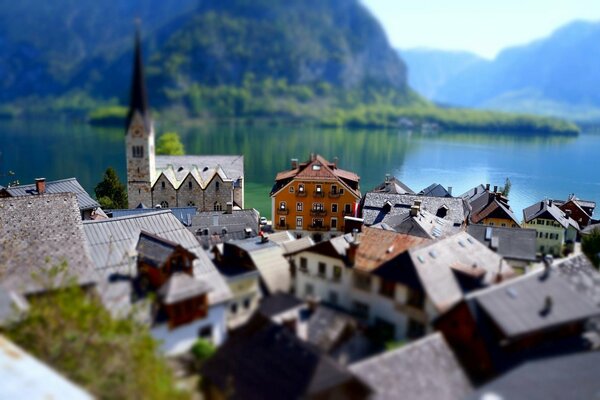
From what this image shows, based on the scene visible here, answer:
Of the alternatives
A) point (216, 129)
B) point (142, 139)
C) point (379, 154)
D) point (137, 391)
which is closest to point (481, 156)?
point (379, 154)

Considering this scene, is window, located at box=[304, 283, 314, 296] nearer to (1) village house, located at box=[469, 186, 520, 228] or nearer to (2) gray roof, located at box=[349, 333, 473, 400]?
(2) gray roof, located at box=[349, 333, 473, 400]

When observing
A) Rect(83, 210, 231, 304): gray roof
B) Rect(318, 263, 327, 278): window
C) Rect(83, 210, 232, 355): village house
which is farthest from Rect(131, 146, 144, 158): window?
Rect(318, 263, 327, 278): window

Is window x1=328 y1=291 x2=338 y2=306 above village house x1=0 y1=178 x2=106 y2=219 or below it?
above

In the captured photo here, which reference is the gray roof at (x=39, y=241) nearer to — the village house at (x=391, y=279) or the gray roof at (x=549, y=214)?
the village house at (x=391, y=279)

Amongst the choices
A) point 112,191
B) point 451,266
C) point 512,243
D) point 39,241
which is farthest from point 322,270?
point 112,191

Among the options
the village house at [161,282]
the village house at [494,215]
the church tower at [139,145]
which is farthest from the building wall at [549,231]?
the village house at [161,282]
